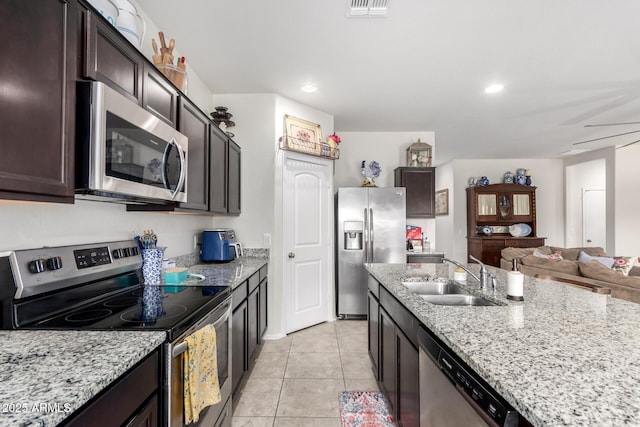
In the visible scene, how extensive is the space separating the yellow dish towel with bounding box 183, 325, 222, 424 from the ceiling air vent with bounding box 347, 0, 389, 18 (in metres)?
2.11

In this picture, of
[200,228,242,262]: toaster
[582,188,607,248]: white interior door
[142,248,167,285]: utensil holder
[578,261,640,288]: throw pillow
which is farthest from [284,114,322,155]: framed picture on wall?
[582,188,607,248]: white interior door

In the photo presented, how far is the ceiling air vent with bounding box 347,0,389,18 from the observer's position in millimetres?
1910

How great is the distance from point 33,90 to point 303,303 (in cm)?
306

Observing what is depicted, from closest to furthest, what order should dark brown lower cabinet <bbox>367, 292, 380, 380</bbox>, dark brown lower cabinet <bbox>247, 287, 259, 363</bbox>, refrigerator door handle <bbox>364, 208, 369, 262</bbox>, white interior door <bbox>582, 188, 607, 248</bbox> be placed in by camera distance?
dark brown lower cabinet <bbox>367, 292, 380, 380</bbox> → dark brown lower cabinet <bbox>247, 287, 259, 363</bbox> → refrigerator door handle <bbox>364, 208, 369, 262</bbox> → white interior door <bbox>582, 188, 607, 248</bbox>

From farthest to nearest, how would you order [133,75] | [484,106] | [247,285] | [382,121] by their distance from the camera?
[382,121] < [484,106] < [247,285] < [133,75]

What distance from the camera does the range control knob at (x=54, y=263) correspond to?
124 centimetres

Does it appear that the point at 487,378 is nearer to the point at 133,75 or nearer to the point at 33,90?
the point at 33,90

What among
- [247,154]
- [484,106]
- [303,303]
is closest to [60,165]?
[247,154]

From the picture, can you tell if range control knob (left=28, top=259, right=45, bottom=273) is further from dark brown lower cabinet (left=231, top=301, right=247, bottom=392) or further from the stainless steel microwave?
dark brown lower cabinet (left=231, top=301, right=247, bottom=392)

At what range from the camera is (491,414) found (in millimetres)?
733

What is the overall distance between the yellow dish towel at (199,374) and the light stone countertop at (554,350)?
0.94m

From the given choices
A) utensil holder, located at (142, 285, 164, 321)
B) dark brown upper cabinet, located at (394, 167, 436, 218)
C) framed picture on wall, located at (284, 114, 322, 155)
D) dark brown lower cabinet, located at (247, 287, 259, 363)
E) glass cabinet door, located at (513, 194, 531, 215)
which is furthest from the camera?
glass cabinet door, located at (513, 194, 531, 215)

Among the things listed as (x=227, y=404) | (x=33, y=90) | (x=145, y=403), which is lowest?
(x=227, y=404)

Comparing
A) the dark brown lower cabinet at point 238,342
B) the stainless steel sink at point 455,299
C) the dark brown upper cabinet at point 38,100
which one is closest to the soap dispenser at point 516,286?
the stainless steel sink at point 455,299
